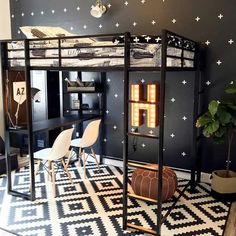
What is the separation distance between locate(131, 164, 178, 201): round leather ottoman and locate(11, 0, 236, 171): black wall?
2.62 ft

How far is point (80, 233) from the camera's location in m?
2.65

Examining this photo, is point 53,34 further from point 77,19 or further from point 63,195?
point 63,195

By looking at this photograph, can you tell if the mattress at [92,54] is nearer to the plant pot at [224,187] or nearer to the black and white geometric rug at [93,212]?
the plant pot at [224,187]

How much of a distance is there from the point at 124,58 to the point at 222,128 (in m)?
1.37

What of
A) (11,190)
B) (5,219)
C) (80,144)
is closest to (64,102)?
(80,144)

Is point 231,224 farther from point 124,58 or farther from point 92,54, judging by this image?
point 92,54

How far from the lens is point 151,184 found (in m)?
3.08

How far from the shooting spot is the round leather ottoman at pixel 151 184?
3083 mm

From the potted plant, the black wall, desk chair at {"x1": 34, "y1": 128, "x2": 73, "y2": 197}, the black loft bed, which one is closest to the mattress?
the black loft bed

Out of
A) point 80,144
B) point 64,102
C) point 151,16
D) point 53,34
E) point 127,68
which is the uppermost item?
point 151,16

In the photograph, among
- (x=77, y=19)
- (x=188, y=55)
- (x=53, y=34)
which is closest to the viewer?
(x=188, y=55)

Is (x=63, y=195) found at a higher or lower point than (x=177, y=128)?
lower

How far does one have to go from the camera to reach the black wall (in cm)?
349

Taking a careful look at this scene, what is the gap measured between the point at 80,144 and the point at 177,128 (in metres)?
1.29
